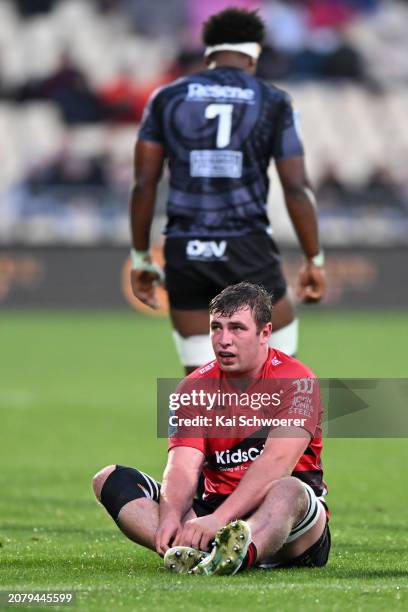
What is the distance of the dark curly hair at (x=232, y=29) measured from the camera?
6.61 m

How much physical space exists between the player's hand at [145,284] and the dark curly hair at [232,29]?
1.15m

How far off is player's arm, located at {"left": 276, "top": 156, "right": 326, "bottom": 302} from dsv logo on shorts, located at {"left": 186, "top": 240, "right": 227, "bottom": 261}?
361 mm

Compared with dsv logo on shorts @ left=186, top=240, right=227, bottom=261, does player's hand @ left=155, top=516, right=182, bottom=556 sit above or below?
below

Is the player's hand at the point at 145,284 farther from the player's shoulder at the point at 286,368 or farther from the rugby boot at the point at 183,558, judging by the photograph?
the rugby boot at the point at 183,558

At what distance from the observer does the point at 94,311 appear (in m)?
22.9

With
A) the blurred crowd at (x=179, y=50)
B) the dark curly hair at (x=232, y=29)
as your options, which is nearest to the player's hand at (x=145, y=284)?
the dark curly hair at (x=232, y=29)

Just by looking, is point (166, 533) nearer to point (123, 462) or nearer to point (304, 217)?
point (304, 217)

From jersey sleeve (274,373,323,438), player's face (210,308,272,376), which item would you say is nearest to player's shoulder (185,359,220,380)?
player's face (210,308,272,376)

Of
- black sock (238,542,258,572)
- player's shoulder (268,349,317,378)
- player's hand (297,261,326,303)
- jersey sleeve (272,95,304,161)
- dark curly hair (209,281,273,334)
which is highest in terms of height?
jersey sleeve (272,95,304,161)

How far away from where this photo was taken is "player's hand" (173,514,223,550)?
4.60 metres

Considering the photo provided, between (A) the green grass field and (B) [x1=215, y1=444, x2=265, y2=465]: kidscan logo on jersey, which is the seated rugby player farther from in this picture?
(A) the green grass field

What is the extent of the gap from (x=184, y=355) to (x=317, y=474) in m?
1.62

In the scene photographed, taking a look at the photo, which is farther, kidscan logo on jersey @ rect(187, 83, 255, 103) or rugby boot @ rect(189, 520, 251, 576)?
kidscan logo on jersey @ rect(187, 83, 255, 103)

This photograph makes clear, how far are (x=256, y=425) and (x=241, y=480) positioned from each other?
22 cm
